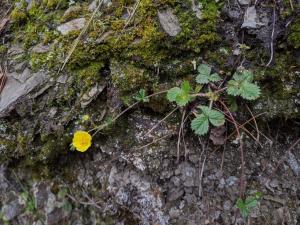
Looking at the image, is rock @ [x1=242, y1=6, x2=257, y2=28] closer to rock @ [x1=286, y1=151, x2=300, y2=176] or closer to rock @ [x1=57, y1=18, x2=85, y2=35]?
rock @ [x1=286, y1=151, x2=300, y2=176]

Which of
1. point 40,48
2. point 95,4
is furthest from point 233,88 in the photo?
point 40,48

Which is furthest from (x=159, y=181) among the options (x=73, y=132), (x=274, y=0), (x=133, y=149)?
(x=274, y=0)

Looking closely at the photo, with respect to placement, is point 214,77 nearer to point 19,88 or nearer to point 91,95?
point 91,95

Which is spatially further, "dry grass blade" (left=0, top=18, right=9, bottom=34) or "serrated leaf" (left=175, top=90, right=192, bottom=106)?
"dry grass blade" (left=0, top=18, right=9, bottom=34)

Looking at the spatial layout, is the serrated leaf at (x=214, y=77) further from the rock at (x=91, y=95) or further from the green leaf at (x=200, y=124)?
the rock at (x=91, y=95)

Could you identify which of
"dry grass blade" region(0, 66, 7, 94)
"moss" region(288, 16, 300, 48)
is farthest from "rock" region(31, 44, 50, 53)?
"moss" region(288, 16, 300, 48)

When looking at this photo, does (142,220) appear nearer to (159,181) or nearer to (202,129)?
(159,181)
